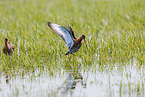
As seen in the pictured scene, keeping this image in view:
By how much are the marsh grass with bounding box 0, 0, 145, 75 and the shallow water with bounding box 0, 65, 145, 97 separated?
0.48 metres

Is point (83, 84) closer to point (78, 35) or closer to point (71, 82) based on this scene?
point (71, 82)

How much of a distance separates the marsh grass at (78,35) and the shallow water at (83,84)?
479 millimetres

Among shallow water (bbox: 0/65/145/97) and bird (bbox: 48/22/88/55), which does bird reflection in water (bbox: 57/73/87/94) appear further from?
bird (bbox: 48/22/88/55)

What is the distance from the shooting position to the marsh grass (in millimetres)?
9555

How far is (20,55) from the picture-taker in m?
9.84

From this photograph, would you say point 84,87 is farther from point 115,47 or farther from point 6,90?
point 115,47

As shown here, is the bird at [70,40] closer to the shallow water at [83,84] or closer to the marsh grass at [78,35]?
the marsh grass at [78,35]

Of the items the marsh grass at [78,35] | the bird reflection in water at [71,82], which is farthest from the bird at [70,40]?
the bird reflection in water at [71,82]

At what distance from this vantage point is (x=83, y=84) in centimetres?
780

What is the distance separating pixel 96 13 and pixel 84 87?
365 inches

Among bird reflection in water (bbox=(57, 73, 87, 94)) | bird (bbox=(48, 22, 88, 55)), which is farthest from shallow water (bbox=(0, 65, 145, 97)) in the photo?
bird (bbox=(48, 22, 88, 55))

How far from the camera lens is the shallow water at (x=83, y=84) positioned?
23.3 feet

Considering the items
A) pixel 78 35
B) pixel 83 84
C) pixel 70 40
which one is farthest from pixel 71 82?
pixel 78 35

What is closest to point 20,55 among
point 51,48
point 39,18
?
point 51,48
